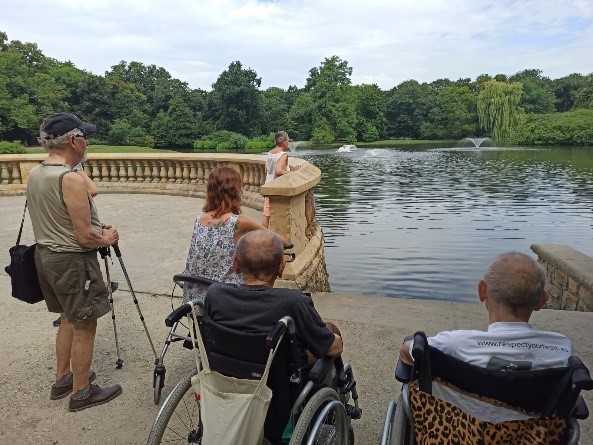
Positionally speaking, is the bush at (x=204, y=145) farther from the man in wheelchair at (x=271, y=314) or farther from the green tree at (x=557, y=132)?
the man in wheelchair at (x=271, y=314)

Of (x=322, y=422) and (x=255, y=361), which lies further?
(x=322, y=422)

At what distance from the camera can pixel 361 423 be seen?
2.98m

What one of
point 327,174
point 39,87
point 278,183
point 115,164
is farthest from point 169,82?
point 278,183

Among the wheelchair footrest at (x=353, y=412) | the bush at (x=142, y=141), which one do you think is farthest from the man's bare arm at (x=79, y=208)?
the bush at (x=142, y=141)

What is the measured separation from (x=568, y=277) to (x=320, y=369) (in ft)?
16.3

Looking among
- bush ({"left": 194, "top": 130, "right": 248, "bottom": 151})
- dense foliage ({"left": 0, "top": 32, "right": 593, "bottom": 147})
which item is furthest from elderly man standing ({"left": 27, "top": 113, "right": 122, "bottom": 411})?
bush ({"left": 194, "top": 130, "right": 248, "bottom": 151})

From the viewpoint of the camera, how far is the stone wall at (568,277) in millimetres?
5637

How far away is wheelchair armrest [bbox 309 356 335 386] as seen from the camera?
2.23 metres

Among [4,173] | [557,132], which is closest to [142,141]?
[557,132]

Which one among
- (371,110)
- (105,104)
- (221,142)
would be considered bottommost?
(221,142)

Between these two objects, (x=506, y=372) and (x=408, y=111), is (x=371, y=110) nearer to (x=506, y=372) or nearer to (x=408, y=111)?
(x=408, y=111)

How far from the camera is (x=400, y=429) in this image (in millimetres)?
2102

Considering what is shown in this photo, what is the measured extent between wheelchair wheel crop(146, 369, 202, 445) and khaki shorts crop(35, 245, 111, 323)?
2.42ft

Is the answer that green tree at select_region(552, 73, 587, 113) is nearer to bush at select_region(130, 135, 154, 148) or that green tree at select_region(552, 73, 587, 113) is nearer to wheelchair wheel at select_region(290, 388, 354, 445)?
bush at select_region(130, 135, 154, 148)
